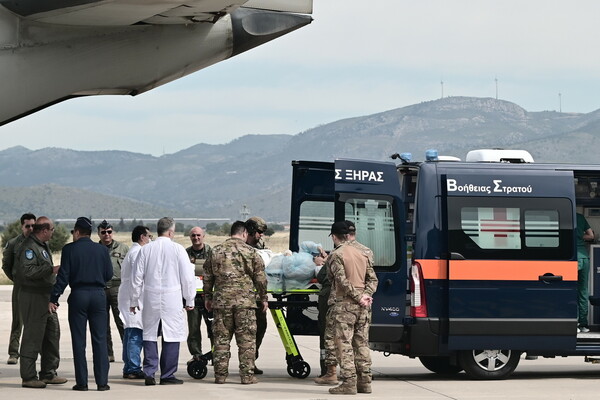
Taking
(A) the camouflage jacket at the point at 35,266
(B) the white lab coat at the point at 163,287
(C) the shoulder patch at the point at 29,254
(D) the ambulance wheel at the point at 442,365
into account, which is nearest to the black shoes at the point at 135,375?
(B) the white lab coat at the point at 163,287

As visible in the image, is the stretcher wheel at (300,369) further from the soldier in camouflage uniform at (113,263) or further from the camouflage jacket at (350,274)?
the soldier in camouflage uniform at (113,263)

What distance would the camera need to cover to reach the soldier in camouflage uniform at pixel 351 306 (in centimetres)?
1255

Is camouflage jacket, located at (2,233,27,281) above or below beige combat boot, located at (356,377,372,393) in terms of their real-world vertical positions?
above

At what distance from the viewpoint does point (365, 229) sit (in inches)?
549

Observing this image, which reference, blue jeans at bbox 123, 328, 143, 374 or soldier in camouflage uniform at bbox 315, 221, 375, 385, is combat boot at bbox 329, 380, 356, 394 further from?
blue jeans at bbox 123, 328, 143, 374

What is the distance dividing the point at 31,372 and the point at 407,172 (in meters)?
5.09

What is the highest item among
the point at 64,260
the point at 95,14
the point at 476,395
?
the point at 95,14

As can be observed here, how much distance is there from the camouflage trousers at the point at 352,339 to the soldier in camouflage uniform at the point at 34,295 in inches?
124

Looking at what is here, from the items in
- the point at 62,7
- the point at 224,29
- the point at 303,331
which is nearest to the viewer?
the point at 62,7

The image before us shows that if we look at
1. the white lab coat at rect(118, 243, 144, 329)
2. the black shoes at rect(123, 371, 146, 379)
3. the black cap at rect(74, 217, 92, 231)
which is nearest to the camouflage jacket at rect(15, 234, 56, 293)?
the black cap at rect(74, 217, 92, 231)

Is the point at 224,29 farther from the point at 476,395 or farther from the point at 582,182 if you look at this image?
the point at 582,182

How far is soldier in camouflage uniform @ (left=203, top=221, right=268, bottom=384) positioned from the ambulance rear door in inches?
88.2

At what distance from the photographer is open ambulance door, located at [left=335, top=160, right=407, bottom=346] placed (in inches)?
536

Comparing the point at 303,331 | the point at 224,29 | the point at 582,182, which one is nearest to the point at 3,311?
the point at 303,331
